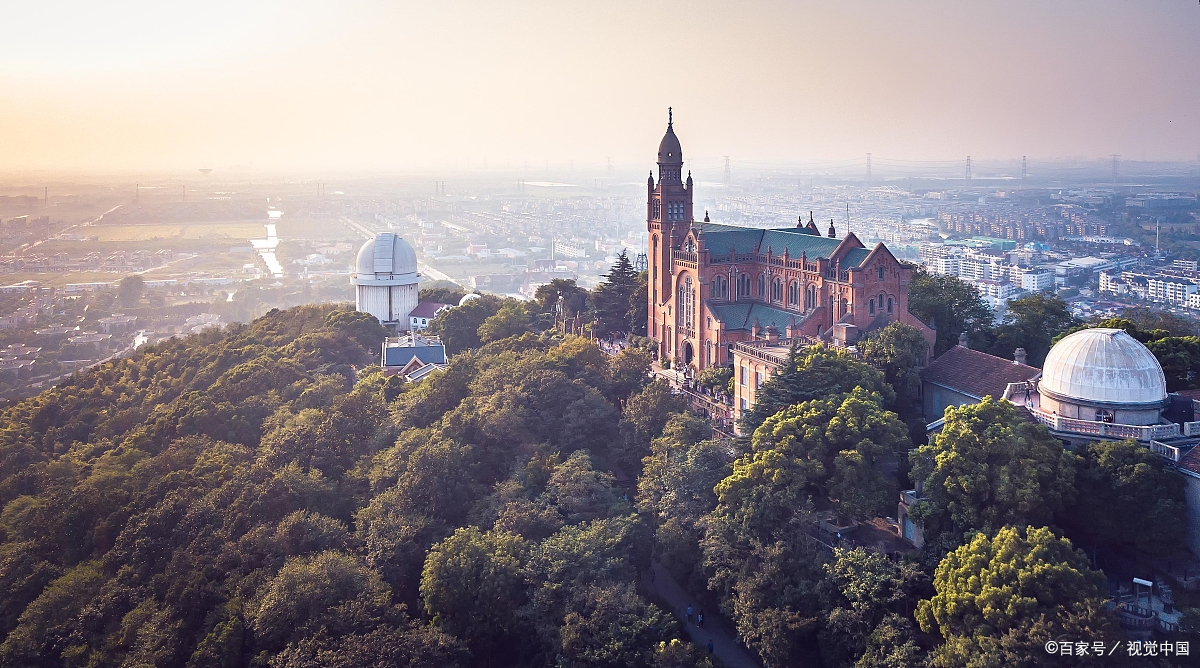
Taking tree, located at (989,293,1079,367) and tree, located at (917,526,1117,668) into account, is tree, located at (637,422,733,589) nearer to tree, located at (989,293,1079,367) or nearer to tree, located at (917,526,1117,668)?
tree, located at (917,526,1117,668)

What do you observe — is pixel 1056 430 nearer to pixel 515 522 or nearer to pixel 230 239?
pixel 515 522

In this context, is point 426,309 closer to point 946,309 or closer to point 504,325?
point 504,325

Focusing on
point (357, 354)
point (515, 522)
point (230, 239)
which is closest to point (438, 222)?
point (230, 239)

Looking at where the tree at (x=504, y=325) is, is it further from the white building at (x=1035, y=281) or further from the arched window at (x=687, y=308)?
the white building at (x=1035, y=281)

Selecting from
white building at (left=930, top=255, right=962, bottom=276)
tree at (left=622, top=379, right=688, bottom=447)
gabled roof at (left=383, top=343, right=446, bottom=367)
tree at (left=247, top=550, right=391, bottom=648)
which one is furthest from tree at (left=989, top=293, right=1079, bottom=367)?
white building at (left=930, top=255, right=962, bottom=276)

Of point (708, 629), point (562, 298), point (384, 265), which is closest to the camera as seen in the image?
point (708, 629)

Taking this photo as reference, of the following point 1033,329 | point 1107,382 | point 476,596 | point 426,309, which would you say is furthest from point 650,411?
point 426,309
